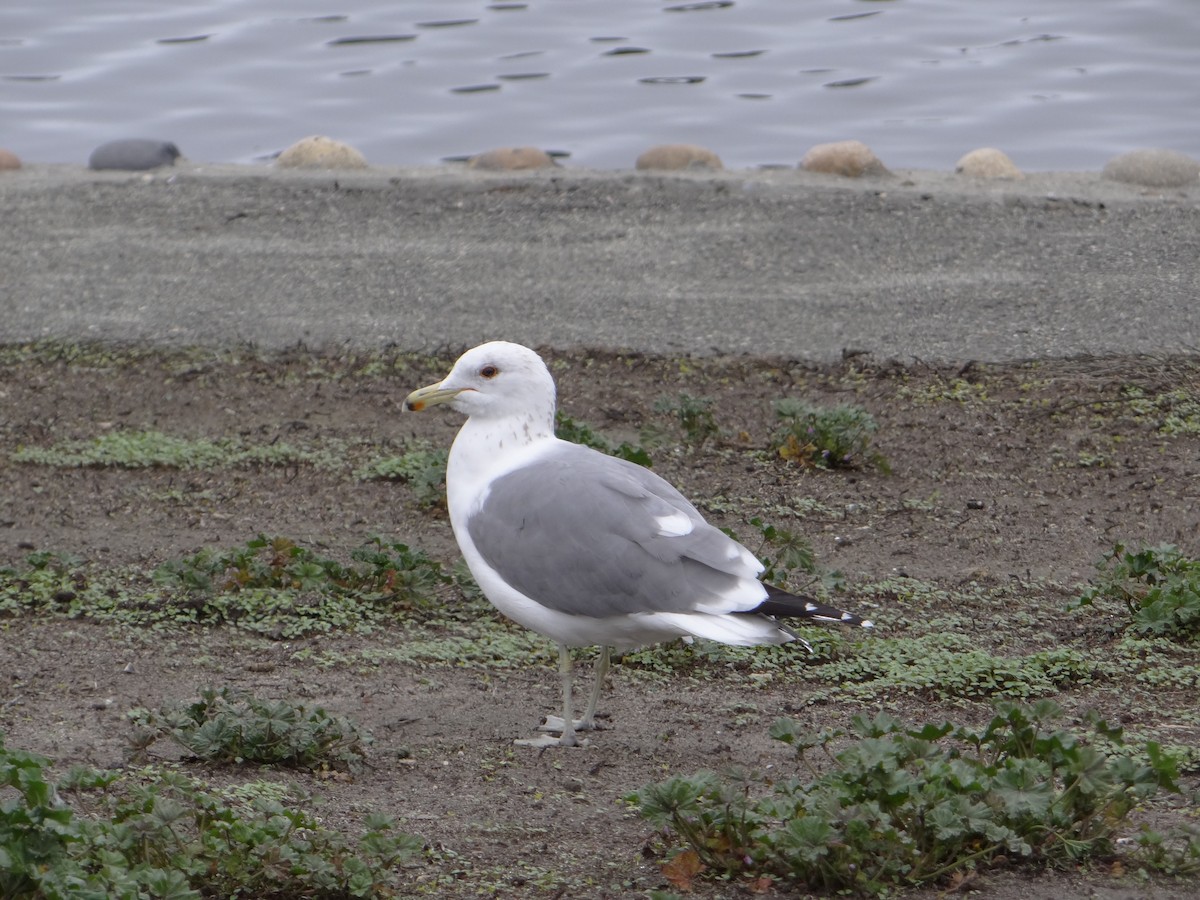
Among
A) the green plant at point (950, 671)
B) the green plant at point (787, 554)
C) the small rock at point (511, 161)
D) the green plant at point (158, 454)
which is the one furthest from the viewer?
the small rock at point (511, 161)

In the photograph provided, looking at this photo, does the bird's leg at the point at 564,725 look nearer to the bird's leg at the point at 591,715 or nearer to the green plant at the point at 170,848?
the bird's leg at the point at 591,715

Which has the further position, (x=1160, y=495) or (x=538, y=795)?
(x=1160, y=495)

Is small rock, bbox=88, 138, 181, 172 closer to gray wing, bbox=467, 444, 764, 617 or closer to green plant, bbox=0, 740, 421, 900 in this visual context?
gray wing, bbox=467, 444, 764, 617

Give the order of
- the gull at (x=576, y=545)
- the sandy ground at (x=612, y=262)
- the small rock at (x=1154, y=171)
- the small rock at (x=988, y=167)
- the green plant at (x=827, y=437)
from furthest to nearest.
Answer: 1. the small rock at (x=988, y=167)
2. the small rock at (x=1154, y=171)
3. the sandy ground at (x=612, y=262)
4. the green plant at (x=827, y=437)
5. the gull at (x=576, y=545)

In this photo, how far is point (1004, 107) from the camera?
1545 centimetres

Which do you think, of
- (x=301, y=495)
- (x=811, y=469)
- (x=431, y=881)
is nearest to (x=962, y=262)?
(x=811, y=469)

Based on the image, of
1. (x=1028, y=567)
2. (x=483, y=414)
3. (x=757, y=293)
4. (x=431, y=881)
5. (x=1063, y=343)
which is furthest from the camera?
(x=757, y=293)

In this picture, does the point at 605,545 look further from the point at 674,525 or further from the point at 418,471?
the point at 418,471

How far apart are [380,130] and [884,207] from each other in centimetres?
648

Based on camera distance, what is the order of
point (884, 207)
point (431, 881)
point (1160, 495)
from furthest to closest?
point (884, 207)
point (1160, 495)
point (431, 881)

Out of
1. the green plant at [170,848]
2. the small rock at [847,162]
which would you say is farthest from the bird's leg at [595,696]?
the small rock at [847,162]

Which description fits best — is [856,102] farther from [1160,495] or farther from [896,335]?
[1160,495]

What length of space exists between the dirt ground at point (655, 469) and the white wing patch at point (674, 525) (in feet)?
1.93

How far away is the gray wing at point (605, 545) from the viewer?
4418 mm
